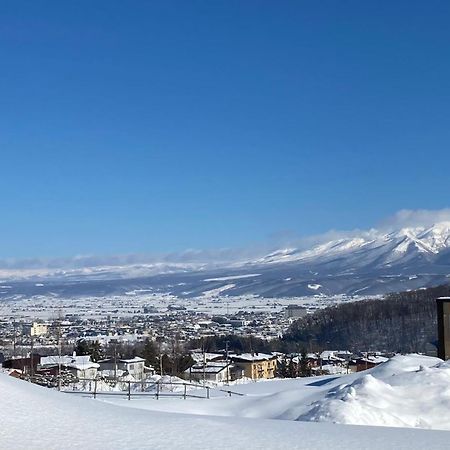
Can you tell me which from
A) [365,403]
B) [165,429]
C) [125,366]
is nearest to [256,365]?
[125,366]

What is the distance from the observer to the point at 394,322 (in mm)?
61938

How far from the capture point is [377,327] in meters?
62.8

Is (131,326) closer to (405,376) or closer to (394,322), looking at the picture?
(394,322)

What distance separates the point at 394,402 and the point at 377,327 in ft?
167

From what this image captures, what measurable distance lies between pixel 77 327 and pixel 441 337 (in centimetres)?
7499

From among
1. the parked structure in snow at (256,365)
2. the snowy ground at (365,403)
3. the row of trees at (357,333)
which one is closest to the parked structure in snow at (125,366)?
the row of trees at (357,333)

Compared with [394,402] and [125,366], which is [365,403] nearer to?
[394,402]

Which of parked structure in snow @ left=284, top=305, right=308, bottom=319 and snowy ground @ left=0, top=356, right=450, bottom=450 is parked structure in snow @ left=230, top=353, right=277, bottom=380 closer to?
snowy ground @ left=0, top=356, right=450, bottom=450

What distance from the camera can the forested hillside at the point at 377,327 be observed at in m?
56.1

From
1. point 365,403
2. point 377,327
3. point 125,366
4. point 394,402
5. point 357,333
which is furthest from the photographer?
point 357,333

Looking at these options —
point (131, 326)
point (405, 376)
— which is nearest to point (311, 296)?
point (131, 326)

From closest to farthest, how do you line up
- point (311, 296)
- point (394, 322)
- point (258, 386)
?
point (258, 386) → point (394, 322) → point (311, 296)

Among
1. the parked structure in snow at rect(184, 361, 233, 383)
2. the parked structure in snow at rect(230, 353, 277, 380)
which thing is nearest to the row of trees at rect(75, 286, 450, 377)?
the parked structure in snow at rect(230, 353, 277, 380)

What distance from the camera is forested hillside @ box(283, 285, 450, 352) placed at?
5612cm
